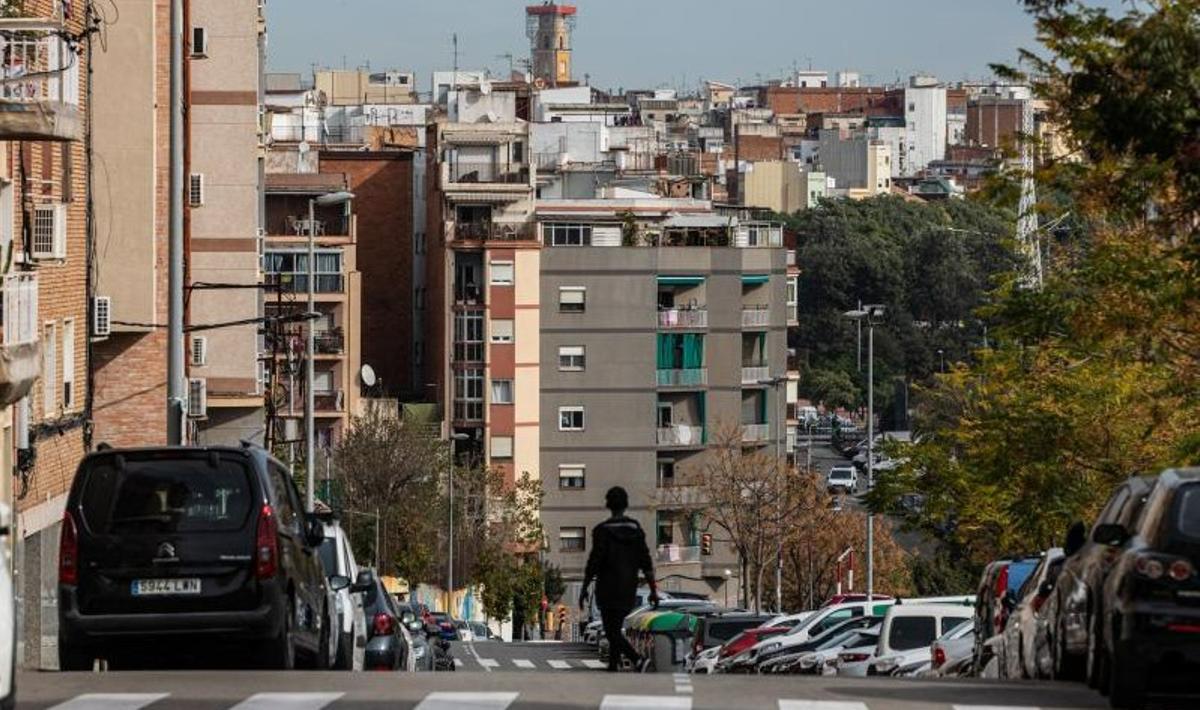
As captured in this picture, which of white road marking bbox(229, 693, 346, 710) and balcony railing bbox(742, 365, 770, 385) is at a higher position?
balcony railing bbox(742, 365, 770, 385)

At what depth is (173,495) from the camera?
2142 centimetres

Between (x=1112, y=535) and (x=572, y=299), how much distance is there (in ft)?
313

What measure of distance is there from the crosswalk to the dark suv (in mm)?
2508

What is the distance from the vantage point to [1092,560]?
65.1ft

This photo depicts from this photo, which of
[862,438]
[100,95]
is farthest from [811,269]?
[100,95]

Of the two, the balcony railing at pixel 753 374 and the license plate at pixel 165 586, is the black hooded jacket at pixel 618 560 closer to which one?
the license plate at pixel 165 586

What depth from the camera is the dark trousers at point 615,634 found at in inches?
949

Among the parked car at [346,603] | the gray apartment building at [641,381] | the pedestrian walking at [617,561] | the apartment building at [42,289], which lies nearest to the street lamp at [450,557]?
the gray apartment building at [641,381]

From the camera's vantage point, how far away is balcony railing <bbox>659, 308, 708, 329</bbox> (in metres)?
115

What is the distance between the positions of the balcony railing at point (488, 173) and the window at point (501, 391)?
8.07m

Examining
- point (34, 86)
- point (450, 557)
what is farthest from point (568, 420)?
point (34, 86)

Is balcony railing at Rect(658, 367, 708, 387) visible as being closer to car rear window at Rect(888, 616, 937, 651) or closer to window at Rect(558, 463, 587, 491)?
window at Rect(558, 463, 587, 491)

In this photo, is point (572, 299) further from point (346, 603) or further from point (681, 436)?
point (346, 603)

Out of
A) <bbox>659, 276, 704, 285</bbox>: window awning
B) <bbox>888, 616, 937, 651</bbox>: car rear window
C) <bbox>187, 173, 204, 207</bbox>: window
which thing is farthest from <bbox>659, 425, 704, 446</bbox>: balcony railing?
<bbox>888, 616, 937, 651</bbox>: car rear window
